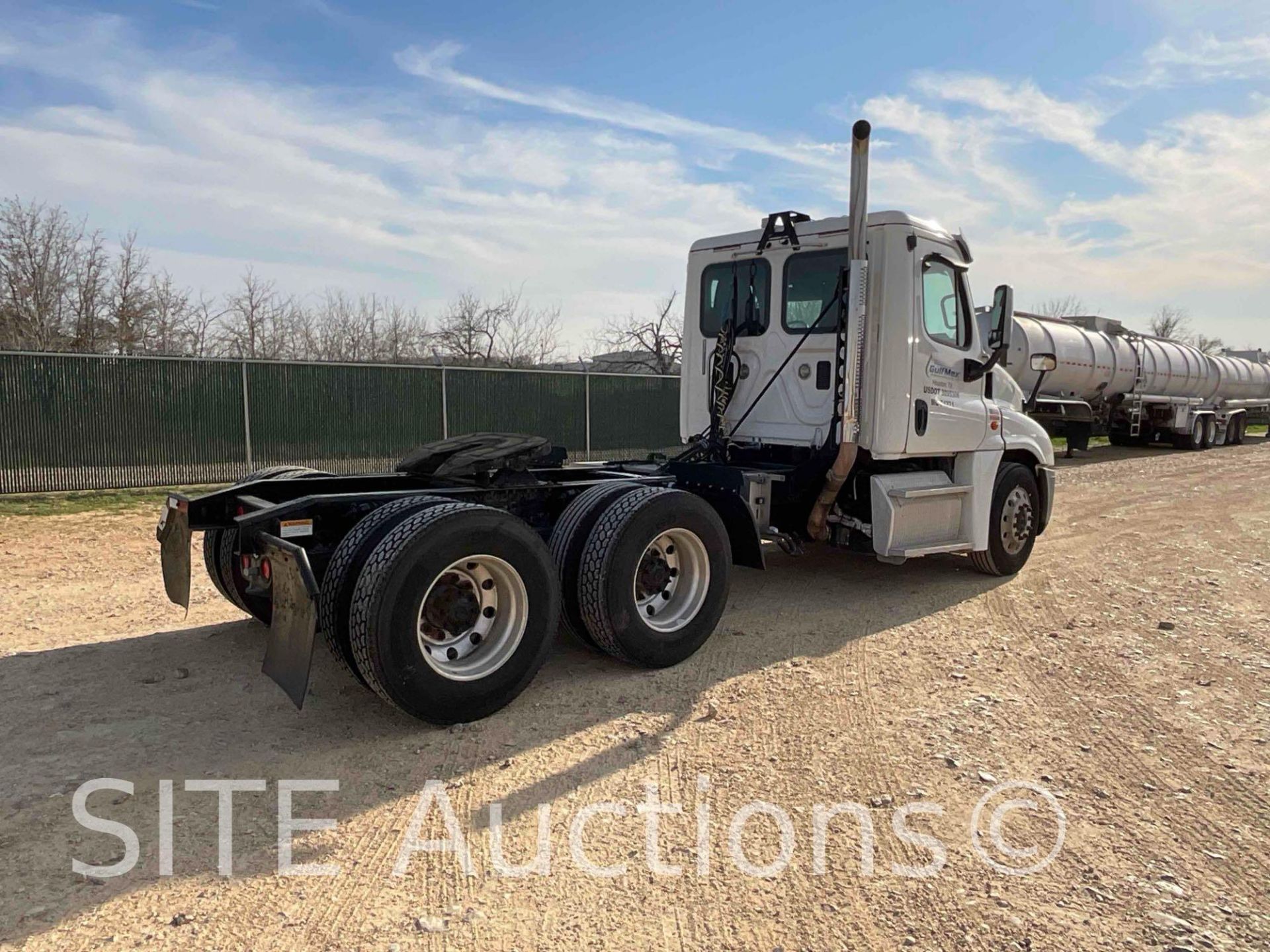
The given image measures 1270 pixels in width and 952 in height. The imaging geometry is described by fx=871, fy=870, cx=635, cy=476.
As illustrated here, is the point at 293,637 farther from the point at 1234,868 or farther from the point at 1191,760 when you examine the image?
the point at 1191,760

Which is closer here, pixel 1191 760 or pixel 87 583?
pixel 1191 760

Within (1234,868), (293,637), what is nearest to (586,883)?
(293,637)

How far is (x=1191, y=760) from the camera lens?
4078mm

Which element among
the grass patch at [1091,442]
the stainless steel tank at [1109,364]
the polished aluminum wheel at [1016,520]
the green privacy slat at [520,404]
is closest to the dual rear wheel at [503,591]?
the polished aluminum wheel at [1016,520]

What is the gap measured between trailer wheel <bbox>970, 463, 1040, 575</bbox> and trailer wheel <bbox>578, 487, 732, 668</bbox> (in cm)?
324

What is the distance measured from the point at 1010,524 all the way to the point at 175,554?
6.58 metres

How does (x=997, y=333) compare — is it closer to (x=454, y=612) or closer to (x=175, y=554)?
(x=454, y=612)

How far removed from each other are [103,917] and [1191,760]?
4.50m

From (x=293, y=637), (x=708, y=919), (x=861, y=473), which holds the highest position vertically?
Result: (x=861, y=473)

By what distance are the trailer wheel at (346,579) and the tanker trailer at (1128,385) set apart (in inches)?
623

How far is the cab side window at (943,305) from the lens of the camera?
6.75 meters

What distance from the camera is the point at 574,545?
509 centimetres

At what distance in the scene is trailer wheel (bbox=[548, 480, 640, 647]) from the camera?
5.06 metres

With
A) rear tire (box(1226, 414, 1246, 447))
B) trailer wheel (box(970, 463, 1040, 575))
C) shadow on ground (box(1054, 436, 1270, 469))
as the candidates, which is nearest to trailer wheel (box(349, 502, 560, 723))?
trailer wheel (box(970, 463, 1040, 575))
